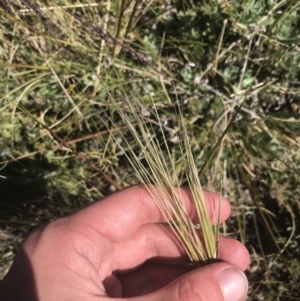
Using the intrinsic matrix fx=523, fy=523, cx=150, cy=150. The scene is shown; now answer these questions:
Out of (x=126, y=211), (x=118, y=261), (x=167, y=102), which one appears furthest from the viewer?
(x=167, y=102)

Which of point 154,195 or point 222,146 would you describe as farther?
point 222,146

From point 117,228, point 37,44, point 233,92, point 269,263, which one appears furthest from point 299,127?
point 37,44

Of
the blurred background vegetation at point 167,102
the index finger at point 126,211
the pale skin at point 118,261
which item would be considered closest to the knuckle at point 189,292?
the pale skin at point 118,261

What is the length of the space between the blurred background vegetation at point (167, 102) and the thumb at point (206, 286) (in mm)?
659

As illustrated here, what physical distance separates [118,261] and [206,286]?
0.52m

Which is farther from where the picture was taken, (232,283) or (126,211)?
(126,211)

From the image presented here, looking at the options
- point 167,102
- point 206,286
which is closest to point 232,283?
point 206,286

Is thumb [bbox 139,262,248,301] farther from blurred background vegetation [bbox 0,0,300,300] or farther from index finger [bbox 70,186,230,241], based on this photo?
blurred background vegetation [bbox 0,0,300,300]

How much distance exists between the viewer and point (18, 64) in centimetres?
213

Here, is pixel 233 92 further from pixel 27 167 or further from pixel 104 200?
pixel 27 167

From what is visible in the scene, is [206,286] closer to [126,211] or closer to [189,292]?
[189,292]

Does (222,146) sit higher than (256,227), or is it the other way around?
(222,146)

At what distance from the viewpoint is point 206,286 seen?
4.29 ft

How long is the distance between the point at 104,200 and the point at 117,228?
112 millimetres
